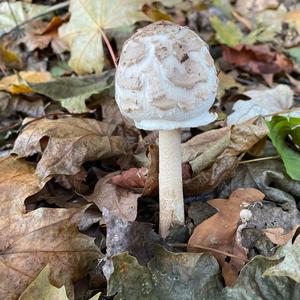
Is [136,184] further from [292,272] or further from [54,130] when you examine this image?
[292,272]

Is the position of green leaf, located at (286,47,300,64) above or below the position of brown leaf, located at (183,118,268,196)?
below

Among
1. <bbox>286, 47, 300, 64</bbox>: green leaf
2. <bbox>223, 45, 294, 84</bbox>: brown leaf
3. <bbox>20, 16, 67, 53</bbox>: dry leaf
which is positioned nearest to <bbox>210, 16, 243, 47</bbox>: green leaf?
<bbox>223, 45, 294, 84</bbox>: brown leaf

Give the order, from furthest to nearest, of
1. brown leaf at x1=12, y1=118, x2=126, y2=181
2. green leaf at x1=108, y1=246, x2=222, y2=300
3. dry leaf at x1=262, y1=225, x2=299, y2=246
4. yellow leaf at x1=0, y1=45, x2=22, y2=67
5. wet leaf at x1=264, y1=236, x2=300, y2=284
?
1. yellow leaf at x1=0, y1=45, x2=22, y2=67
2. brown leaf at x1=12, y1=118, x2=126, y2=181
3. dry leaf at x1=262, y1=225, x2=299, y2=246
4. green leaf at x1=108, y1=246, x2=222, y2=300
5. wet leaf at x1=264, y1=236, x2=300, y2=284

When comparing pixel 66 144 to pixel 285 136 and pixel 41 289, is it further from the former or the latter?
pixel 285 136

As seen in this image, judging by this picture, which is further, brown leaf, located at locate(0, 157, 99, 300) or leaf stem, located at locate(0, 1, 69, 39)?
leaf stem, located at locate(0, 1, 69, 39)

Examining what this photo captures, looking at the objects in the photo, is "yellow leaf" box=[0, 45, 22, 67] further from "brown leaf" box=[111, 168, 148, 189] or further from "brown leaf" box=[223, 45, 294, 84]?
"brown leaf" box=[111, 168, 148, 189]

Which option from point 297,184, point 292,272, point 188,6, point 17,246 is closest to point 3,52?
point 188,6

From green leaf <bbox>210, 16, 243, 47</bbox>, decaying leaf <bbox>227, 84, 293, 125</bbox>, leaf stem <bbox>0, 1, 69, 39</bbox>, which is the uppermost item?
leaf stem <bbox>0, 1, 69, 39</bbox>
